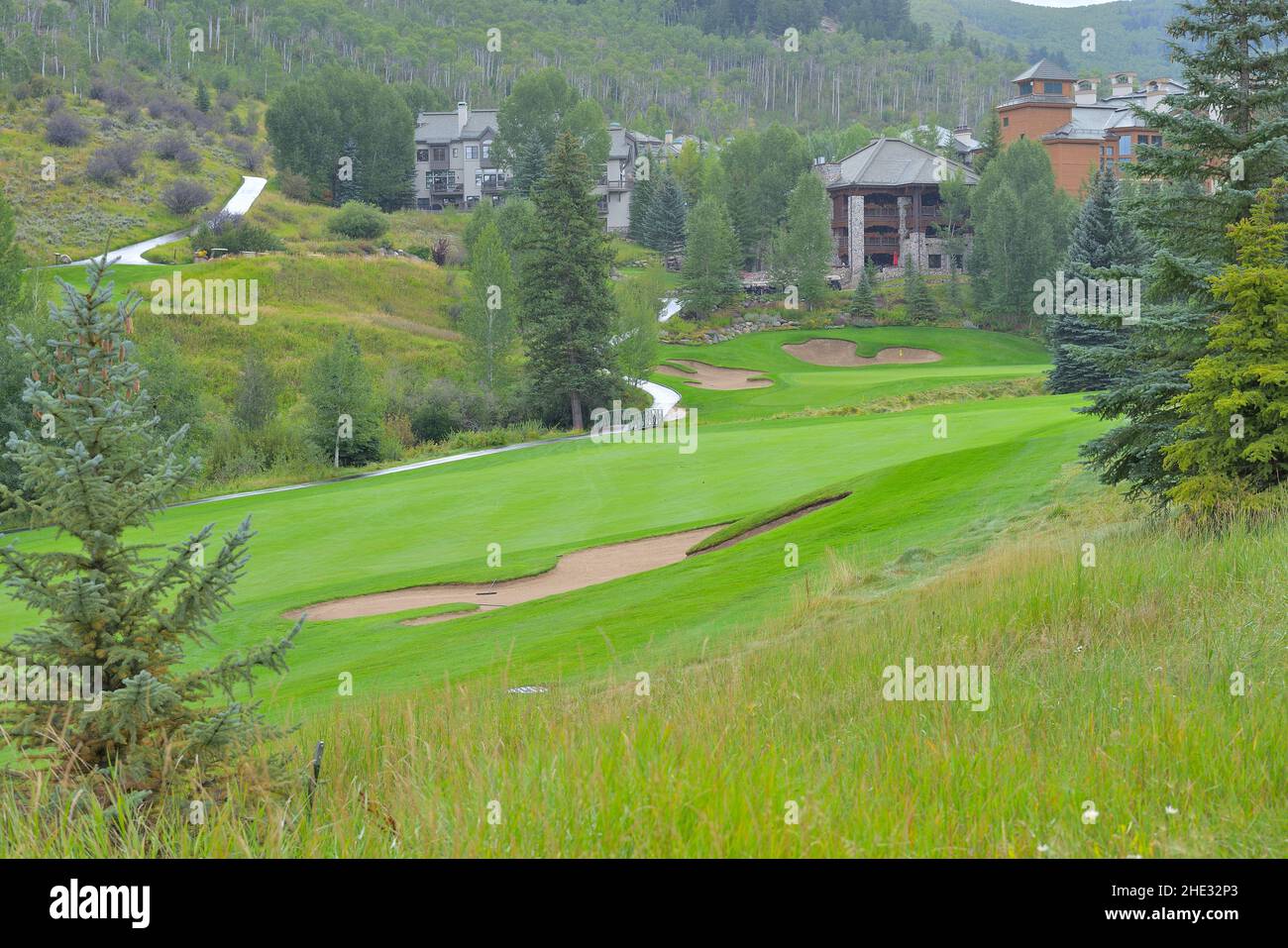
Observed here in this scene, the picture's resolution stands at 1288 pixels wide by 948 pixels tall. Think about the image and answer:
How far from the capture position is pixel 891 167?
4099 inches

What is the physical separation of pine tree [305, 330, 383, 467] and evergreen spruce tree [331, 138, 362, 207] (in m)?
70.7

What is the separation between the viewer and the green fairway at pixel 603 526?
14.6m

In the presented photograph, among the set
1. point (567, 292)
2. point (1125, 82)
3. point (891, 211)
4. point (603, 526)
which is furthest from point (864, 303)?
point (1125, 82)

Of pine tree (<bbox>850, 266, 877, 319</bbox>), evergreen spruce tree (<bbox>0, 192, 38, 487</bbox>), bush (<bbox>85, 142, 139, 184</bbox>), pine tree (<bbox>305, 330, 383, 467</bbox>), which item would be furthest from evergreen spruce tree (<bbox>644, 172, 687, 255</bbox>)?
pine tree (<bbox>305, 330, 383, 467</bbox>)

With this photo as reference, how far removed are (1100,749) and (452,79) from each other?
19467 centimetres

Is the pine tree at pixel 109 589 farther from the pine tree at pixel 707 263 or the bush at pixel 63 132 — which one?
the bush at pixel 63 132

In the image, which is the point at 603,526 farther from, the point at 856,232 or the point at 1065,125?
the point at 1065,125

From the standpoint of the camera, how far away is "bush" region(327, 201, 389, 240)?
95688mm

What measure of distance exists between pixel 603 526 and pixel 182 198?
83.8m

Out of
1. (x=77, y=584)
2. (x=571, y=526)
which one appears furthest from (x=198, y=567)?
(x=571, y=526)

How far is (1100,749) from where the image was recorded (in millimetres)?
4707

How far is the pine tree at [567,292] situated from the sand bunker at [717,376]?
34.7 feet
